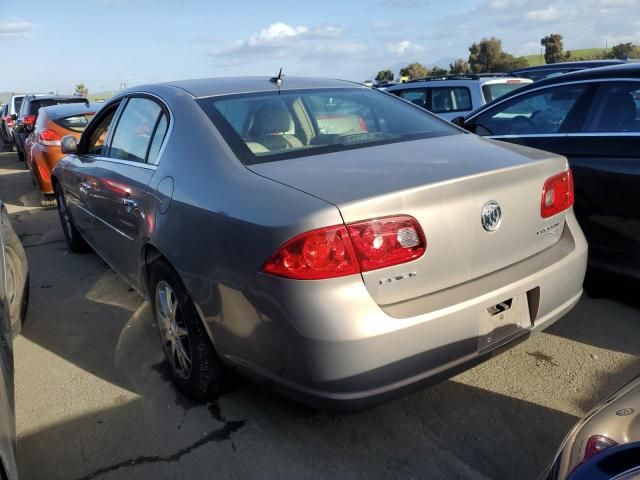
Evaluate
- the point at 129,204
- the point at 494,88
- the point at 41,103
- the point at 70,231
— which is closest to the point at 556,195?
the point at 129,204

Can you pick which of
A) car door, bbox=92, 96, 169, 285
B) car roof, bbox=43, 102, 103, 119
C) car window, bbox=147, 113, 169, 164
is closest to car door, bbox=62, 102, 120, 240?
car door, bbox=92, 96, 169, 285

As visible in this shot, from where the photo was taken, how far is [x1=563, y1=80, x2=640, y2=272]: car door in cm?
347

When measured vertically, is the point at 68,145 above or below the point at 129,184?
above

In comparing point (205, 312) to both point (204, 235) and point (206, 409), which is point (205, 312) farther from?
point (206, 409)

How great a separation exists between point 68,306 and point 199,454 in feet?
7.65

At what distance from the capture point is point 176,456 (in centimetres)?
254

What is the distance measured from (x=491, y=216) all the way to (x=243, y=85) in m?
1.70

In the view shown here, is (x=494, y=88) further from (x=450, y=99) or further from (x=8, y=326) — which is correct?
(x=8, y=326)

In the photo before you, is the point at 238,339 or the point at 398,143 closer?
the point at 238,339

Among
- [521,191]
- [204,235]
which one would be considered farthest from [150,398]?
[521,191]

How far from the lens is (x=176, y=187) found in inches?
107

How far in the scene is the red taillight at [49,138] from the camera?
312 inches

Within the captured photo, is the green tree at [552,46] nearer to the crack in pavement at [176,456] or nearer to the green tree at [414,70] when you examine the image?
the green tree at [414,70]

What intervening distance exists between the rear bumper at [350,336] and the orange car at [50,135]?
651cm
